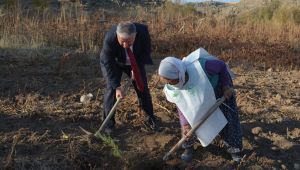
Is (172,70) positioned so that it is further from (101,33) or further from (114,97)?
(101,33)

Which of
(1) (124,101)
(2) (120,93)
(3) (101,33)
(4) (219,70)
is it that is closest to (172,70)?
(4) (219,70)

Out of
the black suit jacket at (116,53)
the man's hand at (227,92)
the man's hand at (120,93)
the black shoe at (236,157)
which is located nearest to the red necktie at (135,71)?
the black suit jacket at (116,53)

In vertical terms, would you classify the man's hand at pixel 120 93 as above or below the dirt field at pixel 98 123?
above

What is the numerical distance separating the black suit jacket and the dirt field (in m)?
0.66

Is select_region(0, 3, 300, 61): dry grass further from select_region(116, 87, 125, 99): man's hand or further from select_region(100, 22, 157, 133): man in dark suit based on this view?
select_region(116, 87, 125, 99): man's hand

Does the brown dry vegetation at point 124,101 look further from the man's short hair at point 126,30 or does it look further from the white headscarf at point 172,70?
the man's short hair at point 126,30

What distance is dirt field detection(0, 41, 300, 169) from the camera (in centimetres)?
435

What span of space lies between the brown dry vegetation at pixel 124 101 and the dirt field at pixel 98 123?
0.01 m

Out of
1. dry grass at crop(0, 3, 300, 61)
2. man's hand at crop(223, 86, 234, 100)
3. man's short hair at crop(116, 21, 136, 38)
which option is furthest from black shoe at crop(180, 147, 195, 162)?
dry grass at crop(0, 3, 300, 61)

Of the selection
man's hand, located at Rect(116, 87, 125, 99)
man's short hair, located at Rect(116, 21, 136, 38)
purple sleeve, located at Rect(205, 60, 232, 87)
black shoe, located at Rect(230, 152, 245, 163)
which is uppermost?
man's short hair, located at Rect(116, 21, 136, 38)

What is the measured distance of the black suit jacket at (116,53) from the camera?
14.7 feet

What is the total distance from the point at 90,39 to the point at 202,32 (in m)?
2.58

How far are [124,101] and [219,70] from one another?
219 cm

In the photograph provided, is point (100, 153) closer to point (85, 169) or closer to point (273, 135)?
point (85, 169)
